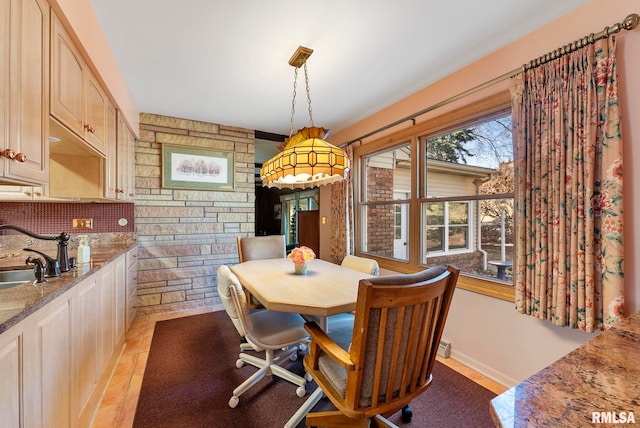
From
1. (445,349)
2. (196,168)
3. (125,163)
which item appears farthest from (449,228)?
(125,163)

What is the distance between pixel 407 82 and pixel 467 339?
7.61 ft

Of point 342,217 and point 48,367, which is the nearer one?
point 48,367

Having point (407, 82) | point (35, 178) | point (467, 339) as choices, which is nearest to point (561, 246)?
point (467, 339)

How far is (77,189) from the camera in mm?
2109

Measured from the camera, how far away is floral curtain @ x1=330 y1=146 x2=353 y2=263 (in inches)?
134

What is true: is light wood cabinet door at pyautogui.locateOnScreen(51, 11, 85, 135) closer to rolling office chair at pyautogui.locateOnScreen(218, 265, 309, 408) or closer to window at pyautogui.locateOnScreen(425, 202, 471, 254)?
rolling office chair at pyautogui.locateOnScreen(218, 265, 309, 408)

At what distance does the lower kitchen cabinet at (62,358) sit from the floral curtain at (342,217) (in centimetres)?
239

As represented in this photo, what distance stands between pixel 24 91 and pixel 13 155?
0.29m

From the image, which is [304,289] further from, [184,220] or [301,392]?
[184,220]

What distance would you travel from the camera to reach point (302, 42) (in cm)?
191

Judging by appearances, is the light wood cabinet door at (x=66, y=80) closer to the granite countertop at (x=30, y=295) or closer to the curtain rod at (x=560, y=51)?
the granite countertop at (x=30, y=295)

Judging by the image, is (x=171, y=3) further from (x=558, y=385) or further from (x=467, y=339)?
(x=467, y=339)

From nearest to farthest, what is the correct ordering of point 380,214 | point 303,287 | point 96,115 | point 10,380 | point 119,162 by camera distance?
point 10,380
point 303,287
point 96,115
point 119,162
point 380,214

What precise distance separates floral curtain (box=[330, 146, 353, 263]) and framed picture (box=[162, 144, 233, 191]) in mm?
1495
